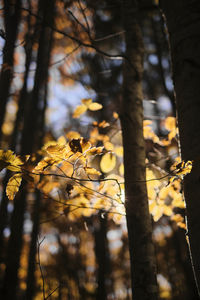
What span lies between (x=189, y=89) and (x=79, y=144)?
1.84 ft

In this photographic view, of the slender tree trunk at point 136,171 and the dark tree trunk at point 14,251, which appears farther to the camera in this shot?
the dark tree trunk at point 14,251

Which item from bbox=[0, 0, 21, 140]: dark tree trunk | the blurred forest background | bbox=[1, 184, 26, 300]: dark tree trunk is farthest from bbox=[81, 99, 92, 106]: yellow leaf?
bbox=[1, 184, 26, 300]: dark tree trunk

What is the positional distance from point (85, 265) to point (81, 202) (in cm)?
899

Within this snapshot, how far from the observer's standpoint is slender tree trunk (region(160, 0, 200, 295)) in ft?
2.82

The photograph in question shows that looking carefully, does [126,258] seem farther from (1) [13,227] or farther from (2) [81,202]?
(2) [81,202]

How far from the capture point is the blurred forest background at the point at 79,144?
63.4 inches

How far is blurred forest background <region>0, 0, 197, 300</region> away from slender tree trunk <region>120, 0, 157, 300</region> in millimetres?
118

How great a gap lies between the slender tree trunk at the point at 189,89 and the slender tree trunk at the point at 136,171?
1.10 feet

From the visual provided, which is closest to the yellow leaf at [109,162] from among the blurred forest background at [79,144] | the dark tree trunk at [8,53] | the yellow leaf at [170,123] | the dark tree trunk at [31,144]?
the blurred forest background at [79,144]

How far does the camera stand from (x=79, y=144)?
1.07m

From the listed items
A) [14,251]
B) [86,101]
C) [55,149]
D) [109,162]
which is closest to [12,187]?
[55,149]

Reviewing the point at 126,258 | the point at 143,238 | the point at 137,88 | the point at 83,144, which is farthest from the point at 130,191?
the point at 126,258

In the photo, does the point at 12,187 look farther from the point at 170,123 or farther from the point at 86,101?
the point at 170,123

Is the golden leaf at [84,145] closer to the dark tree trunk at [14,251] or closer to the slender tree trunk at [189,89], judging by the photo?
the slender tree trunk at [189,89]
